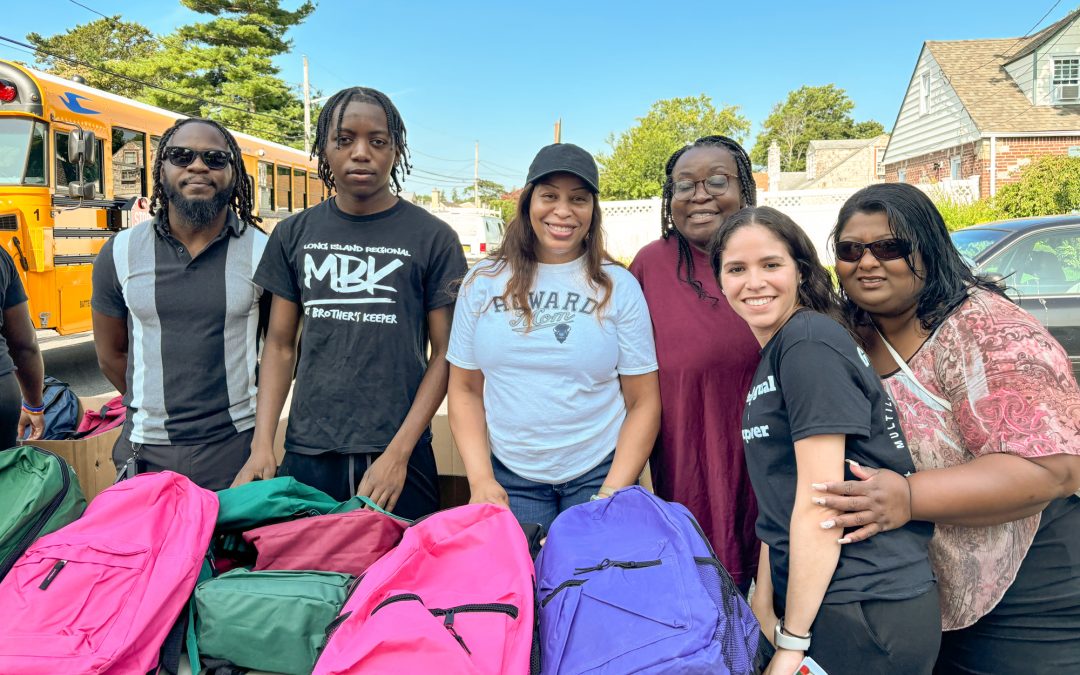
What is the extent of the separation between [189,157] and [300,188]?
11655mm

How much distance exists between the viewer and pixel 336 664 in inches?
57.8

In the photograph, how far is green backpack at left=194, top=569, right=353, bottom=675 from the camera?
1.73 meters

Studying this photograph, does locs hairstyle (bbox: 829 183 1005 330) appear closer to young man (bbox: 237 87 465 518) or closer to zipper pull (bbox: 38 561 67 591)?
young man (bbox: 237 87 465 518)

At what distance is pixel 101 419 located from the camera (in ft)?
12.3

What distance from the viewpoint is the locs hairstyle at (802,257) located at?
1.97 metres

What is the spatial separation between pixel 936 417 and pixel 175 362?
2.45 metres

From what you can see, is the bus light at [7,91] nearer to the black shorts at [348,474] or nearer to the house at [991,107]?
the black shorts at [348,474]

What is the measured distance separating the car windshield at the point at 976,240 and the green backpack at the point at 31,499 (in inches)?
239

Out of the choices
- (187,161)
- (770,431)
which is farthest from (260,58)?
(770,431)

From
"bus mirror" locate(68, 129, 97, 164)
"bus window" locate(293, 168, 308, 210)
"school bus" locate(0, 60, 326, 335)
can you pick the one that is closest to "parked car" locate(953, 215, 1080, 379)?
"school bus" locate(0, 60, 326, 335)

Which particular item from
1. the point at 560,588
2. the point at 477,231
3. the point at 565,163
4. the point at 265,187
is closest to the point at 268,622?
the point at 560,588

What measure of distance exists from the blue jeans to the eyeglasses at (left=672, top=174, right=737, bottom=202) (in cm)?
97

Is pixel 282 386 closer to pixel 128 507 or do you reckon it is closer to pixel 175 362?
pixel 175 362

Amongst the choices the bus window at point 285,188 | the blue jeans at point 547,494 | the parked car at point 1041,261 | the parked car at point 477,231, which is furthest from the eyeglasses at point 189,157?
the parked car at point 477,231
